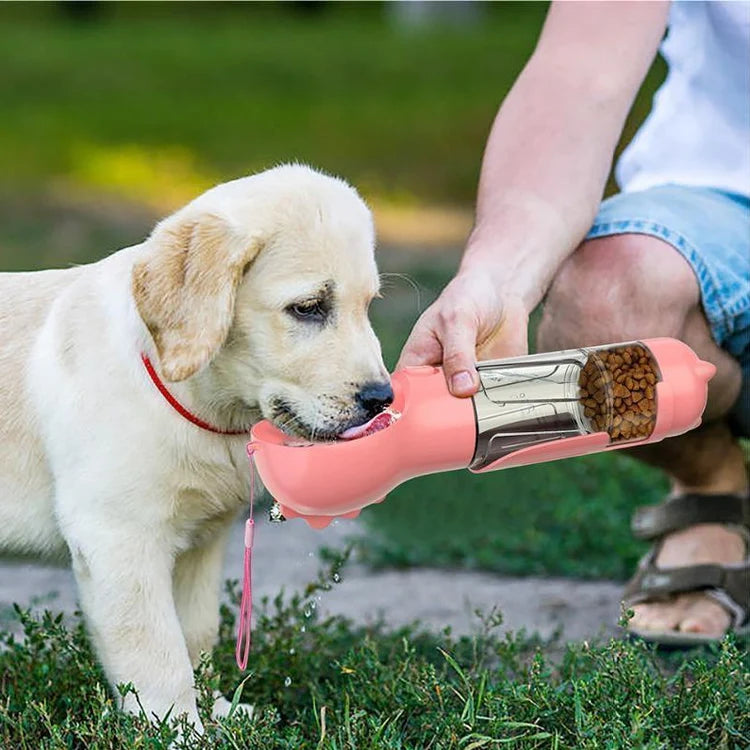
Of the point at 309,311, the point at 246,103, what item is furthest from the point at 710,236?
the point at 246,103

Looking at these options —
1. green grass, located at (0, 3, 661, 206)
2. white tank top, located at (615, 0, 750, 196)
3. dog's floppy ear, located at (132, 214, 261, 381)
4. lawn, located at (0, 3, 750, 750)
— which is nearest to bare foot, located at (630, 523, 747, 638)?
lawn, located at (0, 3, 750, 750)

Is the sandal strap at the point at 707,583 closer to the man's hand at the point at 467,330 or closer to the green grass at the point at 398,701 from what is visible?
the green grass at the point at 398,701

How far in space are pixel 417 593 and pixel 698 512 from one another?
0.81 meters

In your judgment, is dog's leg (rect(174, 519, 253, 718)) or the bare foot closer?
dog's leg (rect(174, 519, 253, 718))

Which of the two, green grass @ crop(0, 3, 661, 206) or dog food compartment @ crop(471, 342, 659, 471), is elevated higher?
dog food compartment @ crop(471, 342, 659, 471)

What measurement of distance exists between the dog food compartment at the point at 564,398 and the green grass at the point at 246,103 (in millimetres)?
8224

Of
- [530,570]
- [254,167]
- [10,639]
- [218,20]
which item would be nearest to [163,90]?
[254,167]

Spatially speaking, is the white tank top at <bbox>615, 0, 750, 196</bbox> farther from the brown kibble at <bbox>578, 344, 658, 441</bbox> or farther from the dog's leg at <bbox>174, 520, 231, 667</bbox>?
the dog's leg at <bbox>174, 520, 231, 667</bbox>

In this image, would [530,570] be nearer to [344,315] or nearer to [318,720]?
[318,720]

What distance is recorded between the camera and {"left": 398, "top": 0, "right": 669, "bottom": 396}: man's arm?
278 cm

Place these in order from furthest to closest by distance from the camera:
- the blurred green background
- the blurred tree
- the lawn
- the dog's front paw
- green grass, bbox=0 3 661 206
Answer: the blurred tree → green grass, bbox=0 3 661 206 → the blurred green background → the dog's front paw → the lawn

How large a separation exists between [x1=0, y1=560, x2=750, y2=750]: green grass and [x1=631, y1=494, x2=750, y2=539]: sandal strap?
569 mm

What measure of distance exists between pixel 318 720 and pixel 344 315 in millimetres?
752

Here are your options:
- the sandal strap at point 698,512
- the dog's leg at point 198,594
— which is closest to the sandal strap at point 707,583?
the sandal strap at point 698,512
